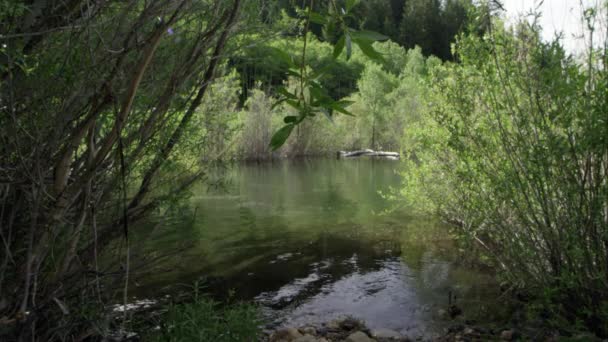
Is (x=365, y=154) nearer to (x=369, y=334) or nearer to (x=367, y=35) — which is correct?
(x=369, y=334)

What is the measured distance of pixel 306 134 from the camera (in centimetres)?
3725

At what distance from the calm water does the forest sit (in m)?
0.09

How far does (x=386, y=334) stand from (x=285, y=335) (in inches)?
48.6

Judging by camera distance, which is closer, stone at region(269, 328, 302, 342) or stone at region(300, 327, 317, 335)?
stone at region(269, 328, 302, 342)

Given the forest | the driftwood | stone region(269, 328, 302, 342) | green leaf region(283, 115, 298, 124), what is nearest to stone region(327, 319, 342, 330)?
the forest

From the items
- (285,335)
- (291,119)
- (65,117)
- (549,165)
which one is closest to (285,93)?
(291,119)

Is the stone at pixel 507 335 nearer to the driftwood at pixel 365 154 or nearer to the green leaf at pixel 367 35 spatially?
the green leaf at pixel 367 35

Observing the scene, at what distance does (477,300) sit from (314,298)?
2.29m

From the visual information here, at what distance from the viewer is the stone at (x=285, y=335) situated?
530cm

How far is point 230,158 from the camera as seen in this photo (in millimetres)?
4699

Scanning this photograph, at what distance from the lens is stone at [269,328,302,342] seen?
5.30 metres

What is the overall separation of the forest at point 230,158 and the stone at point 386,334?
0.23 ft

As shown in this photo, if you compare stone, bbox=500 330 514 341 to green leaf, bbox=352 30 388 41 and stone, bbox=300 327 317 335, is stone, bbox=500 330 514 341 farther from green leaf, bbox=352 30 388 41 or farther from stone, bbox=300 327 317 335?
green leaf, bbox=352 30 388 41

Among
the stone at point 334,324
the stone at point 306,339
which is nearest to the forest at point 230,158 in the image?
the stone at point 334,324
